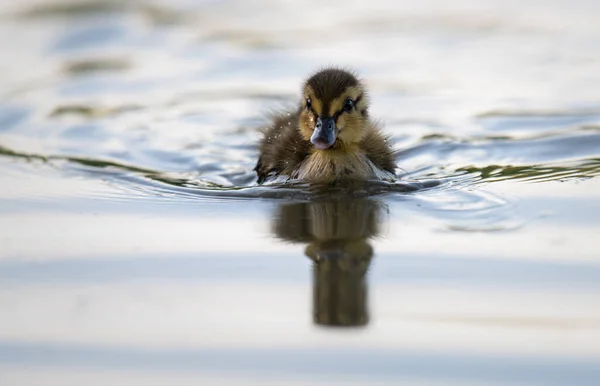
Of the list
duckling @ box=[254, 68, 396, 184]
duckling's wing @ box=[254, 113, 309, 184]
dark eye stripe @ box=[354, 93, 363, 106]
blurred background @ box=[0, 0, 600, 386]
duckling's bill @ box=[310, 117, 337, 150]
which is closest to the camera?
blurred background @ box=[0, 0, 600, 386]

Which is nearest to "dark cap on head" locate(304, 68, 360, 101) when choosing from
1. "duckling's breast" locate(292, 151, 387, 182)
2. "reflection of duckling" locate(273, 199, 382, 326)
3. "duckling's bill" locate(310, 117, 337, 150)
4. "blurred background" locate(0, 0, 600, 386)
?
"duckling's bill" locate(310, 117, 337, 150)

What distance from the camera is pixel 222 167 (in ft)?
27.7

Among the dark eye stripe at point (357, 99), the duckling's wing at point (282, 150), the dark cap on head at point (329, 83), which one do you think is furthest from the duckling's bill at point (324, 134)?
the duckling's wing at point (282, 150)

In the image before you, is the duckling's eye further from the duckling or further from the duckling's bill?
the duckling's bill

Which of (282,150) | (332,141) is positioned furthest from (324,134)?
(282,150)

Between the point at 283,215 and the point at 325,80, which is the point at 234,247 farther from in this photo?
the point at 325,80

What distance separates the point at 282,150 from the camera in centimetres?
788

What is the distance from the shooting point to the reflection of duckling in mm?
4855

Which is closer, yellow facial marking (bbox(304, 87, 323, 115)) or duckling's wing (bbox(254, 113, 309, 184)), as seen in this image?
yellow facial marking (bbox(304, 87, 323, 115))

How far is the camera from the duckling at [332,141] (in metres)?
7.27

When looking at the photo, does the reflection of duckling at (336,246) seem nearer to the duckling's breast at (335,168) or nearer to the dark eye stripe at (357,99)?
the duckling's breast at (335,168)

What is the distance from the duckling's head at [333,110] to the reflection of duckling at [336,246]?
52cm

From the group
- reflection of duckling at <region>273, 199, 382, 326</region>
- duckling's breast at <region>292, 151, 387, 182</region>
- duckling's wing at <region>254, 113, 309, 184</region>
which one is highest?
duckling's wing at <region>254, 113, 309, 184</region>

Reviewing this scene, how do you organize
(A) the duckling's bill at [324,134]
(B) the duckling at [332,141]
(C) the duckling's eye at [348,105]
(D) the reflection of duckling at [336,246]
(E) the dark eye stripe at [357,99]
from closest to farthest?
1. (D) the reflection of duckling at [336,246]
2. (A) the duckling's bill at [324,134]
3. (B) the duckling at [332,141]
4. (C) the duckling's eye at [348,105]
5. (E) the dark eye stripe at [357,99]
